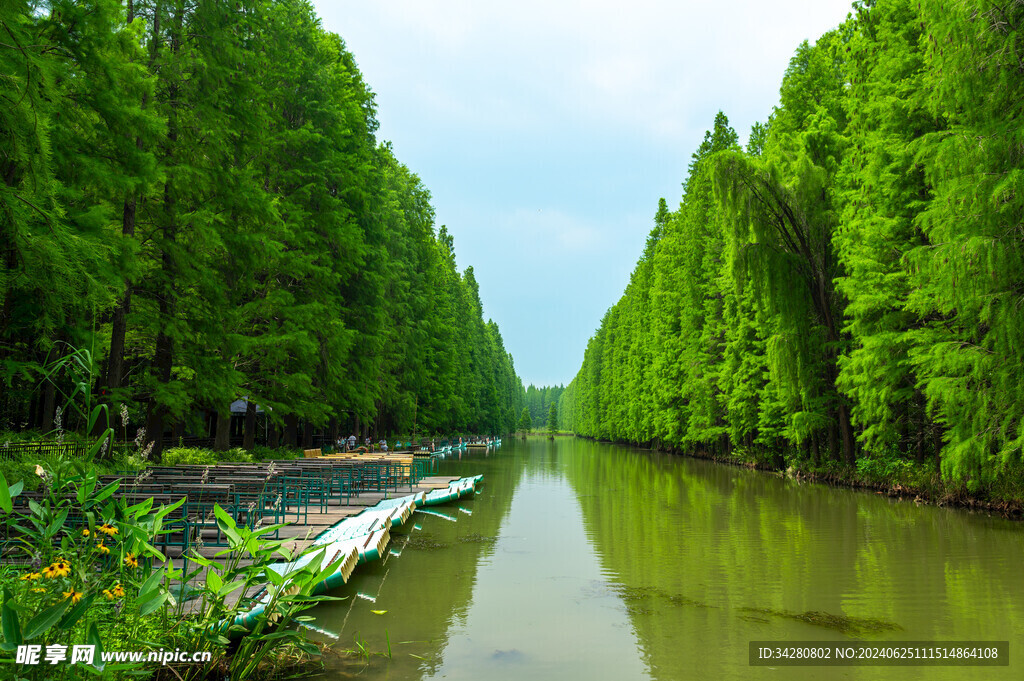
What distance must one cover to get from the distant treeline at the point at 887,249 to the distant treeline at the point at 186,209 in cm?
1563

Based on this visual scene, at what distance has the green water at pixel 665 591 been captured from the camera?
609 cm

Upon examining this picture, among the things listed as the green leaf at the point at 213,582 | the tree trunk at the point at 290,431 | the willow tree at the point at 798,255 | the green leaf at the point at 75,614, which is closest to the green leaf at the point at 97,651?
the green leaf at the point at 75,614

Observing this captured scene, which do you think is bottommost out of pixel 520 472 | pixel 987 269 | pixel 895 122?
pixel 520 472

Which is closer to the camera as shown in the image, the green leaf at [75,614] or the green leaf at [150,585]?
the green leaf at [75,614]

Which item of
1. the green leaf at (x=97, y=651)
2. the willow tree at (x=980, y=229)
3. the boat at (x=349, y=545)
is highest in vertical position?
the willow tree at (x=980, y=229)

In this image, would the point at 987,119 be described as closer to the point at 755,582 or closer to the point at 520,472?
the point at 755,582

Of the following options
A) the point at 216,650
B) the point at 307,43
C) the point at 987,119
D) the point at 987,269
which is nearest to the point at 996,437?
the point at 987,269

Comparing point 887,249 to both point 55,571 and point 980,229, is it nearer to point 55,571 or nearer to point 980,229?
point 980,229

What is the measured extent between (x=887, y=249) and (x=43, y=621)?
788 inches

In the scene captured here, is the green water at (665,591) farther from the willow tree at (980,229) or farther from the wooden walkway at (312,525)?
the willow tree at (980,229)

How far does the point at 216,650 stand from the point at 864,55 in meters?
23.5

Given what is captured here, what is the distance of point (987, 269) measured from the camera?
1295 cm

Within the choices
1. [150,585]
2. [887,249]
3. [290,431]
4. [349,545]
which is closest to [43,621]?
[150,585]

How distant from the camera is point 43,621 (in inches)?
124
